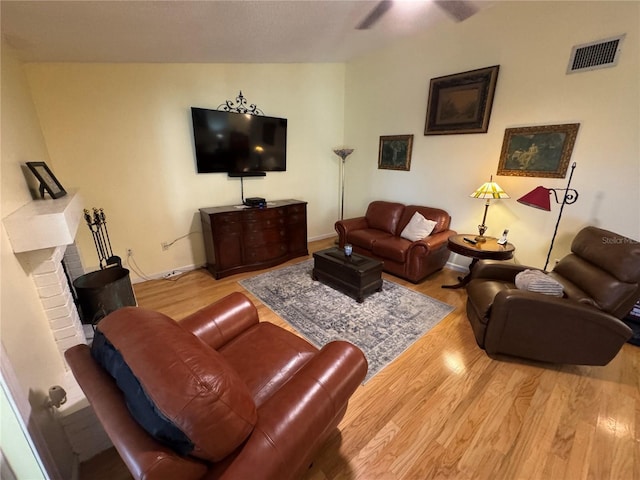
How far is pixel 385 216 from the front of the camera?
12.3 feet

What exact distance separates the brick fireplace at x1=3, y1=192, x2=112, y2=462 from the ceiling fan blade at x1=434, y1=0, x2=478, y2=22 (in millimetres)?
3387

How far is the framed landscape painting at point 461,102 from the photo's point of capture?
9.48 ft

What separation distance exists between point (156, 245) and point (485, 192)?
378cm

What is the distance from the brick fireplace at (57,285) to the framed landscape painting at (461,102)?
368 centimetres

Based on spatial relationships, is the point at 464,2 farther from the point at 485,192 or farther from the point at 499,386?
the point at 499,386

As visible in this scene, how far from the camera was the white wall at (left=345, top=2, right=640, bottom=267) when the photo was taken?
87.7 inches

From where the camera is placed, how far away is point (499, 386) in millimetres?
1768

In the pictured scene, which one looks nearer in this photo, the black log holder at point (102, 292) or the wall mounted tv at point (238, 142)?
the black log holder at point (102, 292)

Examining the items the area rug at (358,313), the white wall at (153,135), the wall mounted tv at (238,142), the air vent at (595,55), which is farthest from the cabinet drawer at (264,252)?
the air vent at (595,55)

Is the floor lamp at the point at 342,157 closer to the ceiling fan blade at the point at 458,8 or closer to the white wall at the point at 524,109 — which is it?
the white wall at the point at 524,109

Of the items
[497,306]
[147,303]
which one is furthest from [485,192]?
[147,303]

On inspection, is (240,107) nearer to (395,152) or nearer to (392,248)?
(395,152)

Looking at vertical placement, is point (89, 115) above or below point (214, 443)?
above

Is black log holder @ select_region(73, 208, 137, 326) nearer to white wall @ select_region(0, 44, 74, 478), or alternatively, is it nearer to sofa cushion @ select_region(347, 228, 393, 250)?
white wall @ select_region(0, 44, 74, 478)
